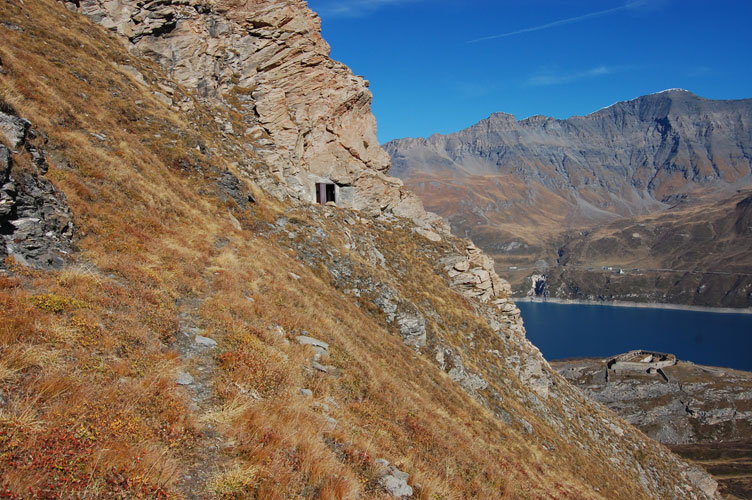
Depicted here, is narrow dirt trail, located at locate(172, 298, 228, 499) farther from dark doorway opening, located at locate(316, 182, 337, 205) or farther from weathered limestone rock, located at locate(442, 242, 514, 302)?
weathered limestone rock, located at locate(442, 242, 514, 302)

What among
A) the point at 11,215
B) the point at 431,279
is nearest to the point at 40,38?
the point at 11,215

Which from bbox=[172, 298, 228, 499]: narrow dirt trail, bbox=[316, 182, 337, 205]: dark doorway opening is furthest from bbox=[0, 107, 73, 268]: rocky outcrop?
bbox=[316, 182, 337, 205]: dark doorway opening

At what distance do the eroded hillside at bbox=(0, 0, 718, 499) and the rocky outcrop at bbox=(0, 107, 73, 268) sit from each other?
0.08 metres

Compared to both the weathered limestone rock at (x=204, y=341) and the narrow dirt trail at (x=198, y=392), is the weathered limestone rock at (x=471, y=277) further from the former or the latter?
the weathered limestone rock at (x=204, y=341)

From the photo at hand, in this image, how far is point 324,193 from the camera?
40250mm

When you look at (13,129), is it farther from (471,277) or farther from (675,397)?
(675,397)

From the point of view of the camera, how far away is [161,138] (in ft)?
78.6

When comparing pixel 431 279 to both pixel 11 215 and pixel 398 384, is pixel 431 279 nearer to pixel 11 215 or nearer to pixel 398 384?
pixel 398 384

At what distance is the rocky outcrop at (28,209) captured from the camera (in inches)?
378

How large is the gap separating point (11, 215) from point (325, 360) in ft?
29.0

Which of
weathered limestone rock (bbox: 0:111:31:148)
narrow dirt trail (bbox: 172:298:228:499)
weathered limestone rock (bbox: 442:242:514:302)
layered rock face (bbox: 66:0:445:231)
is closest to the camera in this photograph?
narrow dirt trail (bbox: 172:298:228:499)

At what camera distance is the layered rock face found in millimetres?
33906

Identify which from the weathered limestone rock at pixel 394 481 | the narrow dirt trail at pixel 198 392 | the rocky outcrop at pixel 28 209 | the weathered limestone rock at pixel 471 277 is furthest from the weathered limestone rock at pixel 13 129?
the weathered limestone rock at pixel 471 277

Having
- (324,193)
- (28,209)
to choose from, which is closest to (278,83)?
(324,193)
